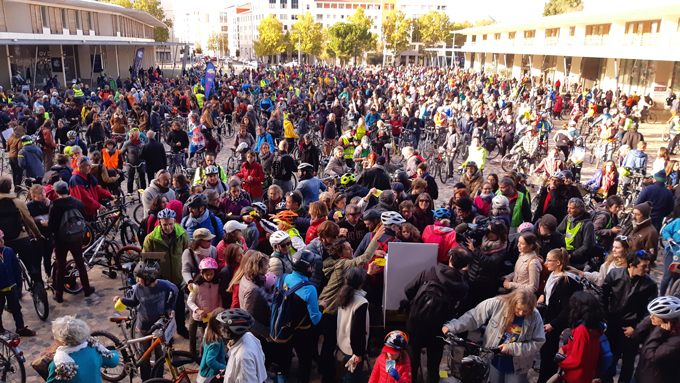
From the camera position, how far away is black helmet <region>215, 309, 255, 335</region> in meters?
3.38

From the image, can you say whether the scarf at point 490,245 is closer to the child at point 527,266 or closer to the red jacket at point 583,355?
the child at point 527,266

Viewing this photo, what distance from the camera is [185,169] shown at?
36.2 feet

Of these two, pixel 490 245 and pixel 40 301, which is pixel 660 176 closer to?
pixel 490 245

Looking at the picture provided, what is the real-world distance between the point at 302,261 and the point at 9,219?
4069 mm

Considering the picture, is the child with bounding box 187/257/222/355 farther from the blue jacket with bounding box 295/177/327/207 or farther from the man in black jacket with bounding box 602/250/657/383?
the man in black jacket with bounding box 602/250/657/383

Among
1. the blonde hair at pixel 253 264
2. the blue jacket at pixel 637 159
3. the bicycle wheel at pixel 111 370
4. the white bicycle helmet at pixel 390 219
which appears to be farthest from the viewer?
the blue jacket at pixel 637 159

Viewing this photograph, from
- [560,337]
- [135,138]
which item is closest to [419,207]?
[560,337]

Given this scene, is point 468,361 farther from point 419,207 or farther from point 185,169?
point 185,169

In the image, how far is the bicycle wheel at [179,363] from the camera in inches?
175

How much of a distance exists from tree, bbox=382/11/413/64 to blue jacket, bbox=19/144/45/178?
254 ft

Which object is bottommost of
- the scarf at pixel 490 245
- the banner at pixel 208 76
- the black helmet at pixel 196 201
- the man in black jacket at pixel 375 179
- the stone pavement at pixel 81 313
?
the stone pavement at pixel 81 313

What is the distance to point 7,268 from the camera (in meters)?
5.27

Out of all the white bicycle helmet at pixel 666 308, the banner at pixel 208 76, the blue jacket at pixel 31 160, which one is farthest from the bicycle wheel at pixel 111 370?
the banner at pixel 208 76

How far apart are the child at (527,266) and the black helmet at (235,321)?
8.94 feet
